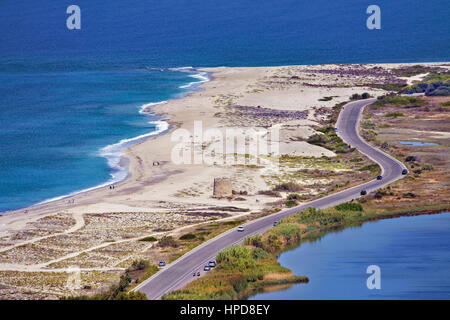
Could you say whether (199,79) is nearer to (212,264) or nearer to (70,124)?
(70,124)

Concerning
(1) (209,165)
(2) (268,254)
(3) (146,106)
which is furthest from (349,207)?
(3) (146,106)

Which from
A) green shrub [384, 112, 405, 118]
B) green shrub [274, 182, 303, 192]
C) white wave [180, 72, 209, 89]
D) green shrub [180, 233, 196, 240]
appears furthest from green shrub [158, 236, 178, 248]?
white wave [180, 72, 209, 89]

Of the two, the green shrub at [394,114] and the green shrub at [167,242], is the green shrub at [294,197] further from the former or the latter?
the green shrub at [394,114]

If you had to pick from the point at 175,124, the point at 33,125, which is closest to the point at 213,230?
the point at 175,124

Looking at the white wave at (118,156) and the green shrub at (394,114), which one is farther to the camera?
the green shrub at (394,114)

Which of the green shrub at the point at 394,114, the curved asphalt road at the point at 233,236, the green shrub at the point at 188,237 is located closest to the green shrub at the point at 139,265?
the curved asphalt road at the point at 233,236
